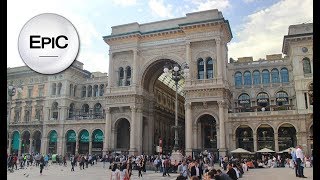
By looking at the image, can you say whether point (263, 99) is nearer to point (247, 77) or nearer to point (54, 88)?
point (247, 77)

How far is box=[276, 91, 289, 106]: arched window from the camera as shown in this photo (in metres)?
47.7

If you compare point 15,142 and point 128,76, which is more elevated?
point 128,76

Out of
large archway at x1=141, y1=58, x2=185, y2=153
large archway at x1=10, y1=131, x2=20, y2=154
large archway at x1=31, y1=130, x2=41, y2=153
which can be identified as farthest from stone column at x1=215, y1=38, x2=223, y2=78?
large archway at x1=10, y1=131, x2=20, y2=154

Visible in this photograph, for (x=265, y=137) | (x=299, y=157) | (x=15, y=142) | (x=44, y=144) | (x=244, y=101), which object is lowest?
(x=44, y=144)

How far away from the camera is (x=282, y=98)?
47844 millimetres

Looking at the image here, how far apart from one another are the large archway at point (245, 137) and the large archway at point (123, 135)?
16.4 metres

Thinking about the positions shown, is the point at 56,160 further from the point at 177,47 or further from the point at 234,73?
the point at 234,73

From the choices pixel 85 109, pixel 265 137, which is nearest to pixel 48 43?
pixel 265 137

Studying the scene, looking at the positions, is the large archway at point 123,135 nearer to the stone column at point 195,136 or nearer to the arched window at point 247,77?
the stone column at point 195,136

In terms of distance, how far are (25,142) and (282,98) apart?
46027 millimetres

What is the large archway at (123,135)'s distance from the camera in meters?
47.7

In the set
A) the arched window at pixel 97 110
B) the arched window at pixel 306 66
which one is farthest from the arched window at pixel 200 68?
the arched window at pixel 97 110

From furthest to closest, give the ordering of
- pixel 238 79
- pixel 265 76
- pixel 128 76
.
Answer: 1. pixel 238 79
2. pixel 265 76
3. pixel 128 76
